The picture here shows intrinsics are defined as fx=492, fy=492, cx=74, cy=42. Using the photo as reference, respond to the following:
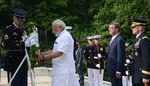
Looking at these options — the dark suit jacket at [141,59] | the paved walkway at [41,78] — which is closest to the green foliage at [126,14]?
the paved walkway at [41,78]

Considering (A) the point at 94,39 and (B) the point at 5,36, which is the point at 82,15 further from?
(B) the point at 5,36

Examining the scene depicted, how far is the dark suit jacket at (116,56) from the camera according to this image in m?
10.3

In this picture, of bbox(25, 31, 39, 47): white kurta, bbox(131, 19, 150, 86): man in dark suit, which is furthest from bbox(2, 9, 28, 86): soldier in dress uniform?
bbox(131, 19, 150, 86): man in dark suit

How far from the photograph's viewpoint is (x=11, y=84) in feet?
32.6

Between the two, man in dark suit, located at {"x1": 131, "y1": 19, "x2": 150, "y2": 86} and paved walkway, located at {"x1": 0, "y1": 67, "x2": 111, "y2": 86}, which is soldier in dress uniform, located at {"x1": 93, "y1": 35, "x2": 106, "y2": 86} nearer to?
paved walkway, located at {"x1": 0, "y1": 67, "x2": 111, "y2": 86}

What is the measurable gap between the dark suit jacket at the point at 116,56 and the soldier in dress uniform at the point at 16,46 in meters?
1.86

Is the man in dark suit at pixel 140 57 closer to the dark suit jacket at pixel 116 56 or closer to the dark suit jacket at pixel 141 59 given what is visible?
the dark suit jacket at pixel 141 59

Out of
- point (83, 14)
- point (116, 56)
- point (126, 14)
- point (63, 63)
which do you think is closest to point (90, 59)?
point (116, 56)

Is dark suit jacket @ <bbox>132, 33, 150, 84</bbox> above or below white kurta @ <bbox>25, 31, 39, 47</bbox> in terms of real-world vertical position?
below

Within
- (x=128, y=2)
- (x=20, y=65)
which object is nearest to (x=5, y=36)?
(x=20, y=65)

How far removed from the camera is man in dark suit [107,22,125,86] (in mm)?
10289

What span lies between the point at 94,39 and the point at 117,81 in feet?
17.7

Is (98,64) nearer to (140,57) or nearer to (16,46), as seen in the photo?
(16,46)

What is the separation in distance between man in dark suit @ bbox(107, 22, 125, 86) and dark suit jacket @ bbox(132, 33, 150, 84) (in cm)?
100
